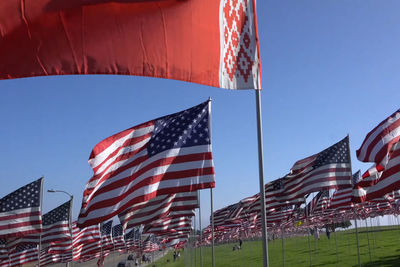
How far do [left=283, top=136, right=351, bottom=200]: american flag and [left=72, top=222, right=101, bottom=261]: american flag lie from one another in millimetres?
17695

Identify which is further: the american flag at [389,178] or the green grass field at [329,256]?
the green grass field at [329,256]

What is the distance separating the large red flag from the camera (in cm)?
587

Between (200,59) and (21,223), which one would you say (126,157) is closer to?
(200,59)

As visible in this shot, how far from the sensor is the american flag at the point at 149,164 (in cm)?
1162

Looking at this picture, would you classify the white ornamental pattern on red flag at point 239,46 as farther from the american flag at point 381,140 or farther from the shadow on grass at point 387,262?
the shadow on grass at point 387,262

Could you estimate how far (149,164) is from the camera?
12.3m

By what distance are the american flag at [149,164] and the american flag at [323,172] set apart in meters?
9.01

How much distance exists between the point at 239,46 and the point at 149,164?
5.57 m

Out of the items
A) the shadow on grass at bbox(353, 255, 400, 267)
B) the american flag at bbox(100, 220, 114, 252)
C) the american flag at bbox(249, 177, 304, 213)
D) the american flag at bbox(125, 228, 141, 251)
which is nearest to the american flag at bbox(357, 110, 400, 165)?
the american flag at bbox(249, 177, 304, 213)

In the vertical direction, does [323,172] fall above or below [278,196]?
above

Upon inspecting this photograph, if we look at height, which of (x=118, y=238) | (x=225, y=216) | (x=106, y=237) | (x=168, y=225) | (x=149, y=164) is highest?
(x=149, y=164)

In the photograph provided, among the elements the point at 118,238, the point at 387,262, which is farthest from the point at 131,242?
the point at 387,262

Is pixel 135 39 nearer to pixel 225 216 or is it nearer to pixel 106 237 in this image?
pixel 225 216

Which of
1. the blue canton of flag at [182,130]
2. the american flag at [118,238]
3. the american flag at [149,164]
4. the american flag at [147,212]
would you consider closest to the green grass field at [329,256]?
the american flag at [118,238]
